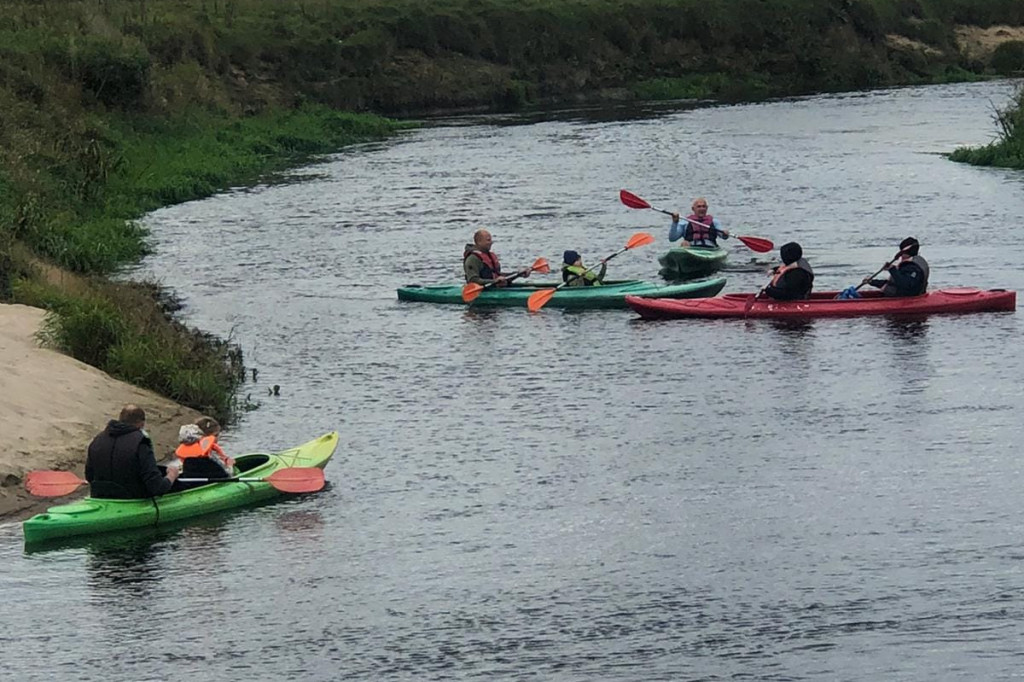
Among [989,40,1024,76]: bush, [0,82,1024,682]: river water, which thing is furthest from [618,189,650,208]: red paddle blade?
[989,40,1024,76]: bush

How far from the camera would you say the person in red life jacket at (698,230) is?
27.1 metres

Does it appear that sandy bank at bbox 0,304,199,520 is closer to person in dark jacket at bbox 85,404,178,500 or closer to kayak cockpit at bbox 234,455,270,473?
person in dark jacket at bbox 85,404,178,500

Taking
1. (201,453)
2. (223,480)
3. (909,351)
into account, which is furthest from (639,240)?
(201,453)

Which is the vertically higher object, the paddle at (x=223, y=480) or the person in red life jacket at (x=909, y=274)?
the person in red life jacket at (x=909, y=274)

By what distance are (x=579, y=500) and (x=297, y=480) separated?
2.46m

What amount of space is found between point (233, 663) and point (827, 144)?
115 ft

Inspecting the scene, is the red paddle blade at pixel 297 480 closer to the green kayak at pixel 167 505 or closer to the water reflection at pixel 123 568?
the green kayak at pixel 167 505

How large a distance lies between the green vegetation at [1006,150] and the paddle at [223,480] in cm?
2652

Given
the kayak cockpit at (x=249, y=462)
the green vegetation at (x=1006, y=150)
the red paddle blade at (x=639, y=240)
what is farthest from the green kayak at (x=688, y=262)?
the green vegetation at (x=1006, y=150)

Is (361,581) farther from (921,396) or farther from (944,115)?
(944,115)

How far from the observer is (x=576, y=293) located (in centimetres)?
2433

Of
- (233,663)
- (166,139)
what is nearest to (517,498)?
(233,663)

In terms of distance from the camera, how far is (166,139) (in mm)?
42219

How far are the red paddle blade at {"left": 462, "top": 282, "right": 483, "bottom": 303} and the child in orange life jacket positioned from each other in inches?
377
